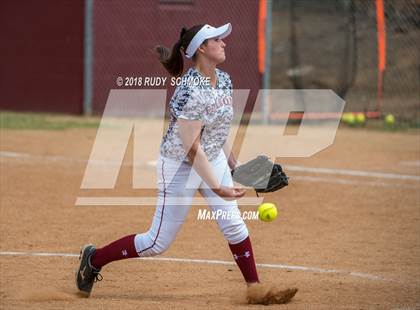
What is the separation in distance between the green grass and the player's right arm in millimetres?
11702

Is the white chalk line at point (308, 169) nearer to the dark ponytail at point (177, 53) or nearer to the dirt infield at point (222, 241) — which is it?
the dirt infield at point (222, 241)

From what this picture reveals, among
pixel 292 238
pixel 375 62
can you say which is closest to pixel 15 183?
pixel 292 238

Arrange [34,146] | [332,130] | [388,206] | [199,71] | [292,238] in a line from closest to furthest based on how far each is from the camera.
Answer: [199,71] → [292,238] → [388,206] → [34,146] → [332,130]

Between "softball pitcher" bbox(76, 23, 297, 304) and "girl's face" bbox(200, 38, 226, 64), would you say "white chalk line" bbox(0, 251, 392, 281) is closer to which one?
A: "softball pitcher" bbox(76, 23, 297, 304)

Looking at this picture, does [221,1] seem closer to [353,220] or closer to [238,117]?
[238,117]

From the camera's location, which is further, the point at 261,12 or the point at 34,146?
the point at 261,12

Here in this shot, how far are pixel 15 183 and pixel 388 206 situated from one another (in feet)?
16.1

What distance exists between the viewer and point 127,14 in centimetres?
2031

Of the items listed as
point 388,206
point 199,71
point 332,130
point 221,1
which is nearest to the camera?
point 199,71

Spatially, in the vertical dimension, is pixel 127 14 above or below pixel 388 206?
below

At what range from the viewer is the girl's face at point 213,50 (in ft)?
22.9

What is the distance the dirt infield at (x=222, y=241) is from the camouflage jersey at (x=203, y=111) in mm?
1188

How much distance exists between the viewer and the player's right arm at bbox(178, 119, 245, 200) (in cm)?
682

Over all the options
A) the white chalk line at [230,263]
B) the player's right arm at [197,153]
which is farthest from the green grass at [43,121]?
the player's right arm at [197,153]
